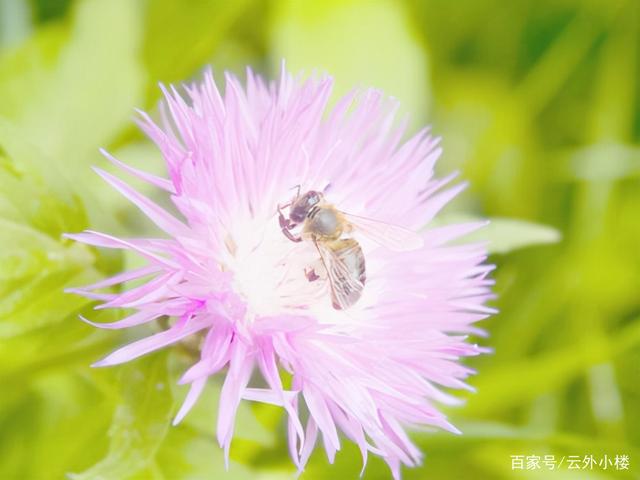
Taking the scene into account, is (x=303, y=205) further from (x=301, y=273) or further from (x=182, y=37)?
(x=182, y=37)

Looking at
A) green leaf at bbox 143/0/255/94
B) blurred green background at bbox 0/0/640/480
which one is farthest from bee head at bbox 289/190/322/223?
green leaf at bbox 143/0/255/94

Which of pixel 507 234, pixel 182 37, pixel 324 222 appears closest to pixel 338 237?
pixel 324 222

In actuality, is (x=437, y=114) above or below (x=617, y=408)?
above

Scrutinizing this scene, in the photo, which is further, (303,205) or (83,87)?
(83,87)

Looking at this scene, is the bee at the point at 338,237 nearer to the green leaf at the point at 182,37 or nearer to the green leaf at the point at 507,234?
the green leaf at the point at 507,234

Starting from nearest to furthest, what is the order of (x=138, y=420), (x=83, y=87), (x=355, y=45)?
(x=138, y=420) < (x=83, y=87) < (x=355, y=45)

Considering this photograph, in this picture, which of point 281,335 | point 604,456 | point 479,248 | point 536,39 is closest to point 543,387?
point 604,456

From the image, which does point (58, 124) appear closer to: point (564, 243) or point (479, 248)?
point (479, 248)
